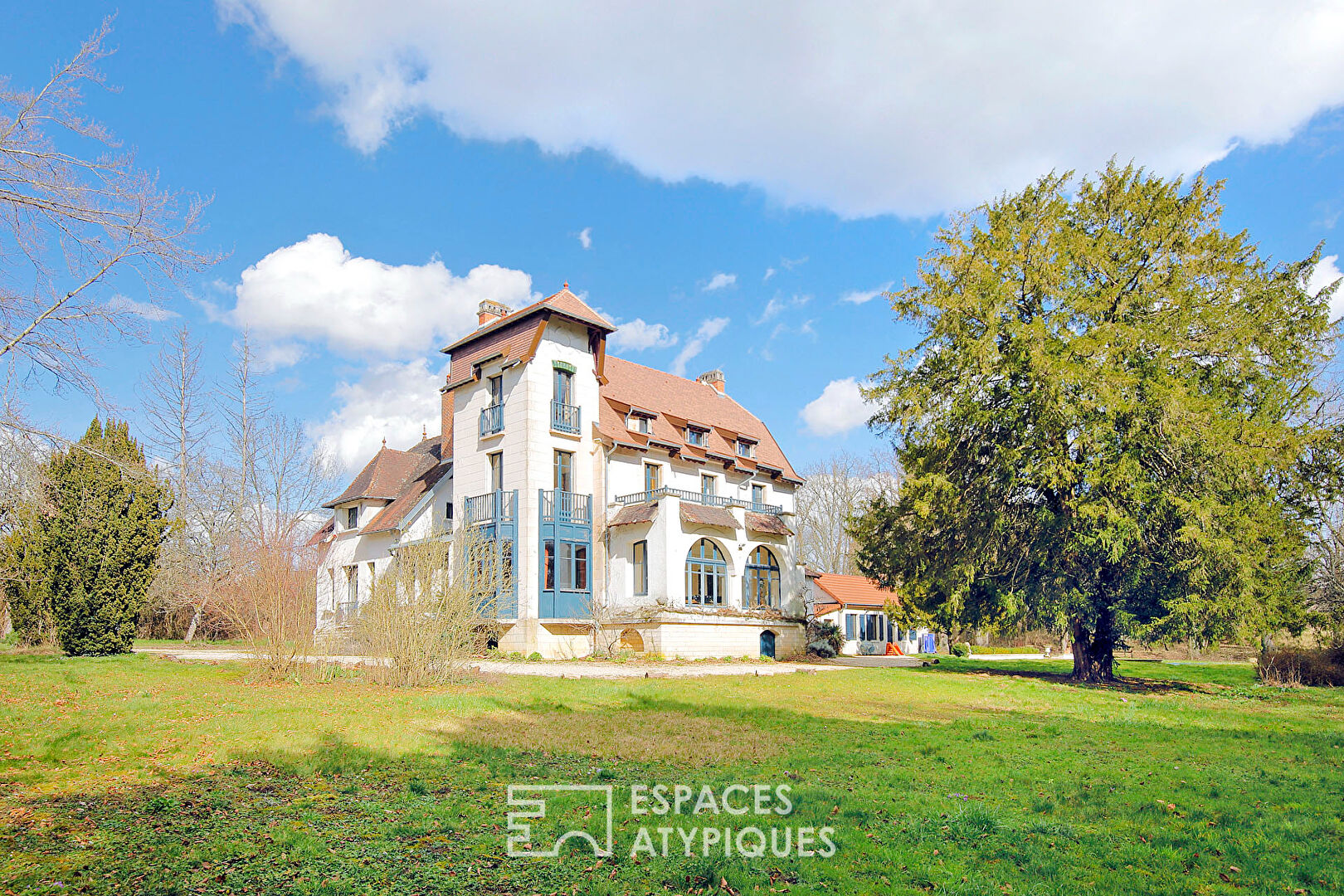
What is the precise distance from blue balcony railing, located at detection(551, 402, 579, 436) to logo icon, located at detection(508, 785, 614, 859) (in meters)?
21.4

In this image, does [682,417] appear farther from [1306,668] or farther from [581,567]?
[1306,668]

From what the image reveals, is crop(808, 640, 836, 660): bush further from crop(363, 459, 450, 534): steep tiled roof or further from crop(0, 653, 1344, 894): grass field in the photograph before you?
crop(0, 653, 1344, 894): grass field

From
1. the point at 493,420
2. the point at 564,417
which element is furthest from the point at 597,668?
the point at 493,420

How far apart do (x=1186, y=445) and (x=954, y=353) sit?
19.5 ft

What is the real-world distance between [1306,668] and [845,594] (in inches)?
855

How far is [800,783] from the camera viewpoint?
7.62 metres

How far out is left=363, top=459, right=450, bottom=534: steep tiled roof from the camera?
32.2m

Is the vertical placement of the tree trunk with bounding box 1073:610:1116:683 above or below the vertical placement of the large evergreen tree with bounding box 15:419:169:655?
below

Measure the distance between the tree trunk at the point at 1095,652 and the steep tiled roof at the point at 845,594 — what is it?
→ 57.0 ft

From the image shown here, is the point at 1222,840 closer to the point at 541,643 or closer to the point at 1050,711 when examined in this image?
the point at 1050,711

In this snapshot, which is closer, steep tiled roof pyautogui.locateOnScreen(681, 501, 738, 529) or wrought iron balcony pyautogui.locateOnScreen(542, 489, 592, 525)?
wrought iron balcony pyautogui.locateOnScreen(542, 489, 592, 525)

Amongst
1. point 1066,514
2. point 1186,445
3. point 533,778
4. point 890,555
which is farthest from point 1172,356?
point 533,778

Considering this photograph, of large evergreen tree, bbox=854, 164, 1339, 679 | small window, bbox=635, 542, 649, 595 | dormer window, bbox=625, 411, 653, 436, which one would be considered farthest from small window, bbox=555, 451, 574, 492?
large evergreen tree, bbox=854, 164, 1339, 679

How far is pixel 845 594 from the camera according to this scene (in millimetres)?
40812
